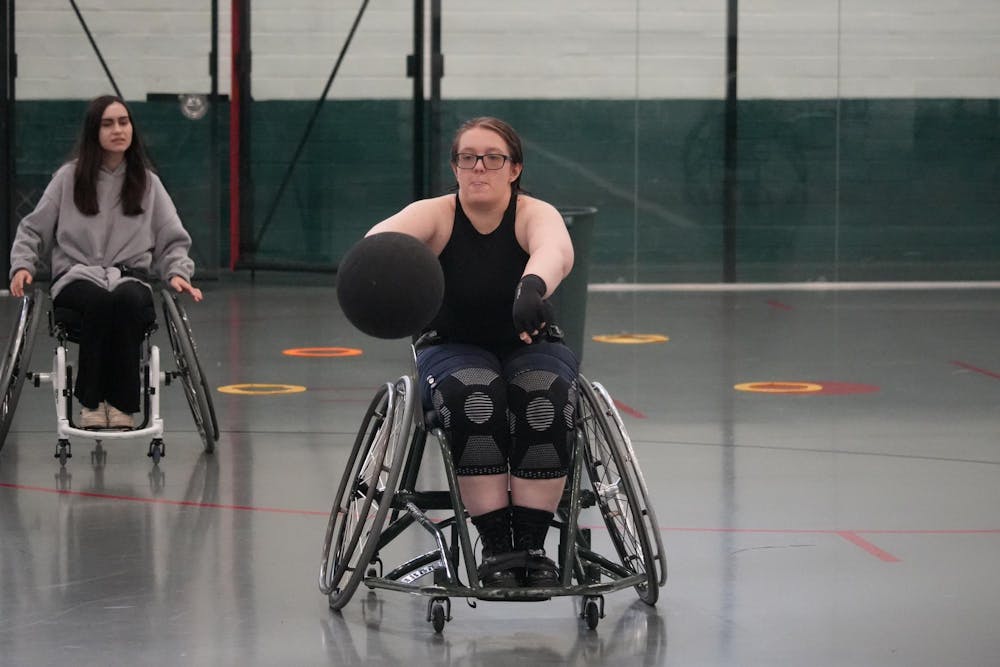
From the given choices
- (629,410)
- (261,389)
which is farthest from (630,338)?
(261,389)

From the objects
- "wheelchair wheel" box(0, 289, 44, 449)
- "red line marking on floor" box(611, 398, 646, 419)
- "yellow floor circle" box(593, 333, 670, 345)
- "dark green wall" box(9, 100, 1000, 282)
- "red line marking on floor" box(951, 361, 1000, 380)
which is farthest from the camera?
"dark green wall" box(9, 100, 1000, 282)

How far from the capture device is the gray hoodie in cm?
643

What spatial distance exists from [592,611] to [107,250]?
9.58ft

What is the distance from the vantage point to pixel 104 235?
6492mm

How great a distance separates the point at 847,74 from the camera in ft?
42.8

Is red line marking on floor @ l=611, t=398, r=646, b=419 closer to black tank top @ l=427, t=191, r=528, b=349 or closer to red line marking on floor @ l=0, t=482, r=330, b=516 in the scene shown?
red line marking on floor @ l=0, t=482, r=330, b=516

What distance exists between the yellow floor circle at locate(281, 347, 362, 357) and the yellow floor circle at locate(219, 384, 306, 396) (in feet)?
3.48

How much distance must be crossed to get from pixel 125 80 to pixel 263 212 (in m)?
1.34

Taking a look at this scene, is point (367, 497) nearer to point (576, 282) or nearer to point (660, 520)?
point (660, 520)

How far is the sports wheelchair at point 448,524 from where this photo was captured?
4223 mm

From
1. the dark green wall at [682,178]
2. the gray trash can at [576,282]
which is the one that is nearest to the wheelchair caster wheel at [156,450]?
the gray trash can at [576,282]

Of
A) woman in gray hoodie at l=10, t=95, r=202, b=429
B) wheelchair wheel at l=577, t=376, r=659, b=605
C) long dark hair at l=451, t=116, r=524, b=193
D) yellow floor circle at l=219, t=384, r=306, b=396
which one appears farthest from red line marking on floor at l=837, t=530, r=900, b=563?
yellow floor circle at l=219, t=384, r=306, b=396

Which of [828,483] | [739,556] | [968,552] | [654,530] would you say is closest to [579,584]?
[654,530]

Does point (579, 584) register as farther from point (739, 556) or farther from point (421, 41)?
point (421, 41)
